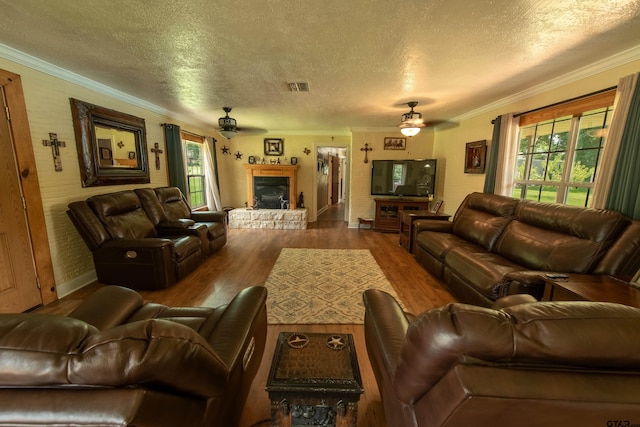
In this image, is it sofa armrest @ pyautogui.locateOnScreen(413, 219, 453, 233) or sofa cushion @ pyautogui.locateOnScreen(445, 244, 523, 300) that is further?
sofa armrest @ pyautogui.locateOnScreen(413, 219, 453, 233)

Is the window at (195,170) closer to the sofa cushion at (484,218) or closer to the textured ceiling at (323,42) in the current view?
the textured ceiling at (323,42)

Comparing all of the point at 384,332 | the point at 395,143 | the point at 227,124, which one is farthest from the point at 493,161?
the point at 227,124

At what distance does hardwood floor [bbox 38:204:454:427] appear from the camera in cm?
152

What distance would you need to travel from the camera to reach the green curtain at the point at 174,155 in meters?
4.40

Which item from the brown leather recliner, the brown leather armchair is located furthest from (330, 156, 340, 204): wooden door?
the brown leather armchair

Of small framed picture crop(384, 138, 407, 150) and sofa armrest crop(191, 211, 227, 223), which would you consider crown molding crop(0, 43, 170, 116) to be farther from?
small framed picture crop(384, 138, 407, 150)

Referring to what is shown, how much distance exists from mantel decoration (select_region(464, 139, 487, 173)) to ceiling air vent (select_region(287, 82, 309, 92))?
9.58ft

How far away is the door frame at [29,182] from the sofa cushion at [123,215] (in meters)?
0.46

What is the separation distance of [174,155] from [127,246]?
2262mm

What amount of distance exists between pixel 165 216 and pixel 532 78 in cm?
504

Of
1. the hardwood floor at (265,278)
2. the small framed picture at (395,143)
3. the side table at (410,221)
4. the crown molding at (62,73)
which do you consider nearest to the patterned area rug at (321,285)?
the hardwood floor at (265,278)

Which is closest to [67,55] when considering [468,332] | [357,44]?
[357,44]

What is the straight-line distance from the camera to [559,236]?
88.7 inches

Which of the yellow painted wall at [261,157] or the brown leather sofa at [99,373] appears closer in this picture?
the brown leather sofa at [99,373]
